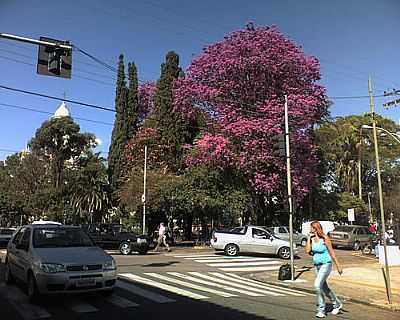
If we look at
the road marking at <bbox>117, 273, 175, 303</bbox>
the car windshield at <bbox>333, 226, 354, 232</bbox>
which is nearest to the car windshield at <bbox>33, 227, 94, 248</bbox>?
the road marking at <bbox>117, 273, 175, 303</bbox>

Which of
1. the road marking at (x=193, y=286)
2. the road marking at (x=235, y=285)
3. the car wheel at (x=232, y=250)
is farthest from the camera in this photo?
the car wheel at (x=232, y=250)

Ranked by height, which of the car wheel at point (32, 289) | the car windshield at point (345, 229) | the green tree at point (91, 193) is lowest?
the car wheel at point (32, 289)

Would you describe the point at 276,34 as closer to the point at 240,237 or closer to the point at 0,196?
the point at 240,237

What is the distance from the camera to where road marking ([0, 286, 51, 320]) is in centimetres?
835

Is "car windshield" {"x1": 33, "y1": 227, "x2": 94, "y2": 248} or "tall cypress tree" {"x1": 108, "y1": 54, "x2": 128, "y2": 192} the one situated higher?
"tall cypress tree" {"x1": 108, "y1": 54, "x2": 128, "y2": 192}

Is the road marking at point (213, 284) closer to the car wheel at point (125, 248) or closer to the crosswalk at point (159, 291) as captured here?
the crosswalk at point (159, 291)

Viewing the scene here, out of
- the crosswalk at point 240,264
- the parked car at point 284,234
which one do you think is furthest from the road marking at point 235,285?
the parked car at point 284,234

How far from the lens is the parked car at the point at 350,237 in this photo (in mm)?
31750

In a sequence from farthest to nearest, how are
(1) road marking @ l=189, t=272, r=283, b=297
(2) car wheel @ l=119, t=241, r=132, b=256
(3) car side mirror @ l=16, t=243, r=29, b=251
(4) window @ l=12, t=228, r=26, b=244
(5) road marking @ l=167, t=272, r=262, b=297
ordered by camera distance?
(2) car wheel @ l=119, t=241, r=132, b=256
(1) road marking @ l=189, t=272, r=283, b=297
(5) road marking @ l=167, t=272, r=262, b=297
(4) window @ l=12, t=228, r=26, b=244
(3) car side mirror @ l=16, t=243, r=29, b=251

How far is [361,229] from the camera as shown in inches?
1299

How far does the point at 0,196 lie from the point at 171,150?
28517 millimetres

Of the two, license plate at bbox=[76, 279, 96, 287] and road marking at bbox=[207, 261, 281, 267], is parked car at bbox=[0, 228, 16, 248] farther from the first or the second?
license plate at bbox=[76, 279, 96, 287]

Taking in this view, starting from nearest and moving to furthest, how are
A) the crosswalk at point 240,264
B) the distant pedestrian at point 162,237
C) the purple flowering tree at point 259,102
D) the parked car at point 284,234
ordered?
the crosswalk at point 240,264 < the distant pedestrian at point 162,237 < the parked car at point 284,234 < the purple flowering tree at point 259,102

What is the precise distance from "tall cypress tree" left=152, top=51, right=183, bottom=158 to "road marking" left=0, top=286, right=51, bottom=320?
1082 inches
